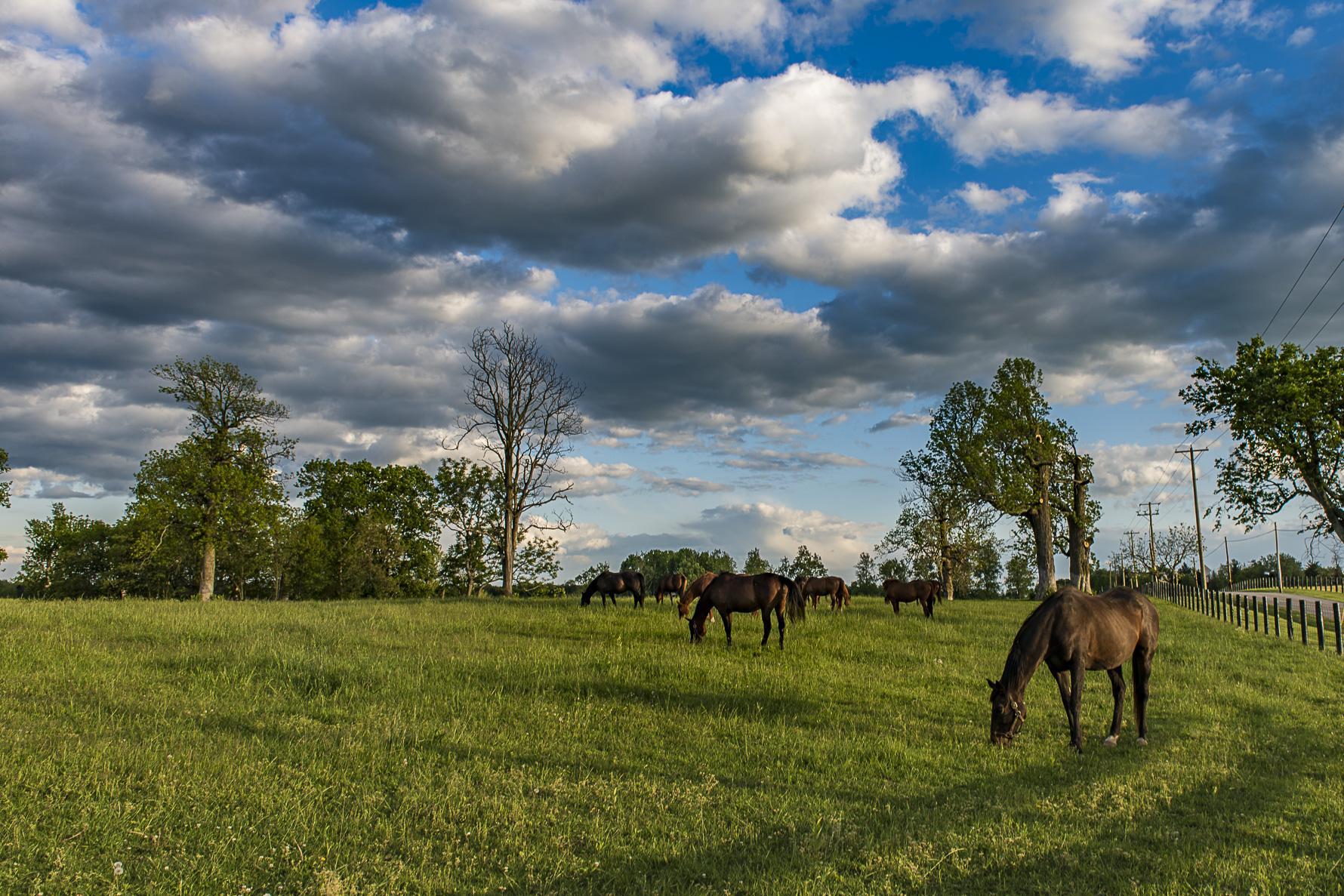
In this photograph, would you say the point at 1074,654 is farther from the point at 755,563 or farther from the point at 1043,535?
the point at 755,563

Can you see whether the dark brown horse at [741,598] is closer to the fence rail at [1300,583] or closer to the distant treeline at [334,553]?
the distant treeline at [334,553]

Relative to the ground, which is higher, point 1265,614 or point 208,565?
point 208,565

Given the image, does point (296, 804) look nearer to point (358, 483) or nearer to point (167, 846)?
point (167, 846)

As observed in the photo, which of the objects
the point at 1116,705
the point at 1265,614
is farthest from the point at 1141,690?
the point at 1265,614

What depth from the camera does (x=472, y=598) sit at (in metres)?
34.5

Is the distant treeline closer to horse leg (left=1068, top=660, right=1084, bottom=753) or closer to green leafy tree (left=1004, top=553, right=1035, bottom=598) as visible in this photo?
horse leg (left=1068, top=660, right=1084, bottom=753)

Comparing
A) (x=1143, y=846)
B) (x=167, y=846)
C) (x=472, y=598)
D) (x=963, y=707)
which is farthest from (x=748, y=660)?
(x=472, y=598)

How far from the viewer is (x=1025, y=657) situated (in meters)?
10.8

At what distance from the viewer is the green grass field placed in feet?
20.7

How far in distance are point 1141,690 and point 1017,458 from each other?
39501 mm

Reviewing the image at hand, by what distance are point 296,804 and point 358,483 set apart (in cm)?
5854

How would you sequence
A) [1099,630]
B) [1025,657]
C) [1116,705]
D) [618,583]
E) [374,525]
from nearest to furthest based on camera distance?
1. [1025,657]
2. [1099,630]
3. [1116,705]
4. [618,583]
5. [374,525]

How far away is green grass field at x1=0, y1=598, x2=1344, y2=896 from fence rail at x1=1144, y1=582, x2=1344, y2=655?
941 centimetres

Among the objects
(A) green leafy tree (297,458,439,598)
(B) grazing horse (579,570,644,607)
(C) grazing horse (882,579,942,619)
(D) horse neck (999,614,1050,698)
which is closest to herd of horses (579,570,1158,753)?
(D) horse neck (999,614,1050,698)
